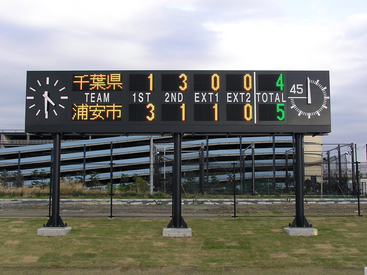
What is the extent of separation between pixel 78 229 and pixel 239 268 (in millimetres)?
6566

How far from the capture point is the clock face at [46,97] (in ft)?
41.1

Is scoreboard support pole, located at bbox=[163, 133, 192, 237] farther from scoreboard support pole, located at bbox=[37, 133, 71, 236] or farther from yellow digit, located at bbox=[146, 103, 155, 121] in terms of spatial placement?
scoreboard support pole, located at bbox=[37, 133, 71, 236]

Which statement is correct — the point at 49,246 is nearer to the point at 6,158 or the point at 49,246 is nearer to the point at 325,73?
the point at 325,73

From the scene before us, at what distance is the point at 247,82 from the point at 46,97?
773 centimetres

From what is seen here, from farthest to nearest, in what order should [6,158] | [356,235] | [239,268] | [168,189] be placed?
1. [6,158]
2. [168,189]
3. [356,235]
4. [239,268]

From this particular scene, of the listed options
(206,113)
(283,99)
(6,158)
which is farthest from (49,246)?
(6,158)

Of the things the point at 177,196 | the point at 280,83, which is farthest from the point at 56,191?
the point at 280,83

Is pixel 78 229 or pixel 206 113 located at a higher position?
pixel 206 113

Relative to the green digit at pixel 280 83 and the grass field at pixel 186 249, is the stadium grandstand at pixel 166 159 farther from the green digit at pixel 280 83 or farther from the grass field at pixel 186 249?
the green digit at pixel 280 83

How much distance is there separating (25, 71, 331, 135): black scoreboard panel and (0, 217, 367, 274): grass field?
3857 mm

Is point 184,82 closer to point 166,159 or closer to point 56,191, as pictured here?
point 56,191

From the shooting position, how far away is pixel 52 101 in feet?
41.3

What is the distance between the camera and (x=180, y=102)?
1239 cm

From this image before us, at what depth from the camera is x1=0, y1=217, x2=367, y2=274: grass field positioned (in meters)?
9.59
